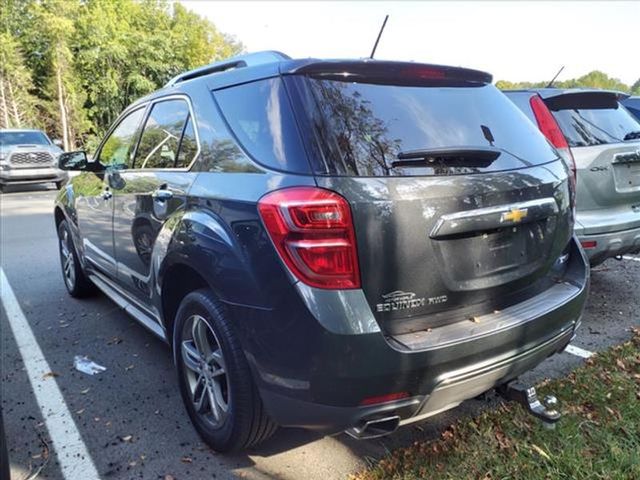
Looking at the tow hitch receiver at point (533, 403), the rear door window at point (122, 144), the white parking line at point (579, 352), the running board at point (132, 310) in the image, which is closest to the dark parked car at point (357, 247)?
the tow hitch receiver at point (533, 403)

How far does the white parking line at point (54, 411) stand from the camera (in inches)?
98.7

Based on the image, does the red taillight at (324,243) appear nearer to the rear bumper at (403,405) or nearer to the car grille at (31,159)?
the rear bumper at (403,405)

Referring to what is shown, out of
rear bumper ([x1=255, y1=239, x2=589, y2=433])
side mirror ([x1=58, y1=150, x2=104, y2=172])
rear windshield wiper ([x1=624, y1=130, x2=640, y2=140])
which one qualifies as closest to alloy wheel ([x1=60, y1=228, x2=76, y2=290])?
side mirror ([x1=58, y1=150, x2=104, y2=172])

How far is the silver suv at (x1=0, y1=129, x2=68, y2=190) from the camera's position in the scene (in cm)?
1431

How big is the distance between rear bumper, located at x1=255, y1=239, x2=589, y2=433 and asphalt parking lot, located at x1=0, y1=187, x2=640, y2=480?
63 cm

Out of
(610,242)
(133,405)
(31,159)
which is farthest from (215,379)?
(31,159)

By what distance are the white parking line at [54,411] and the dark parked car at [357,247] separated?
568mm

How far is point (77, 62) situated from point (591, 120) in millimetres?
33684

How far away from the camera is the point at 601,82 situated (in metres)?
11.8

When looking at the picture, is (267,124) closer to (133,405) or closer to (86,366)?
(133,405)

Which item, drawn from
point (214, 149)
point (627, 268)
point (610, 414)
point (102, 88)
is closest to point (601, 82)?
point (627, 268)

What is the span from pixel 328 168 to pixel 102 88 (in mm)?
34705

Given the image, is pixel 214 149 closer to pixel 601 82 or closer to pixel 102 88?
pixel 601 82

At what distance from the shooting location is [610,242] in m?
3.81
